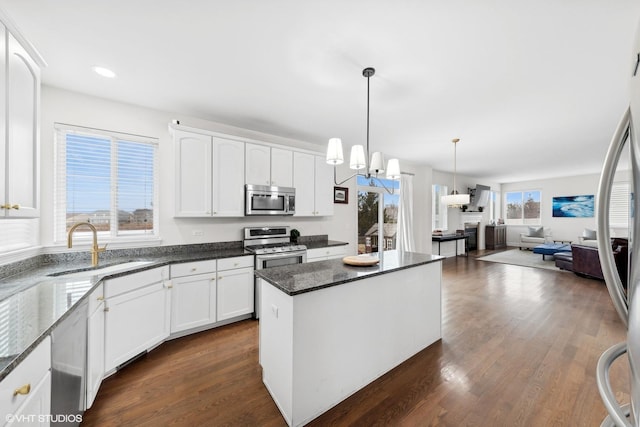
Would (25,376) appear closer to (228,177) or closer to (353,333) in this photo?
(353,333)

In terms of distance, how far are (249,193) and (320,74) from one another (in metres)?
1.71

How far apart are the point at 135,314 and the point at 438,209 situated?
759 centimetres

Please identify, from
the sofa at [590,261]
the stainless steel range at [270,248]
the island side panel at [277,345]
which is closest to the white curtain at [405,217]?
the stainless steel range at [270,248]

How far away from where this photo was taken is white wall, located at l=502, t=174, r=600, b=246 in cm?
805

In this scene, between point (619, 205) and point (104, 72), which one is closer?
point (104, 72)

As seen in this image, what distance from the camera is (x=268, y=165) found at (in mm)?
3590

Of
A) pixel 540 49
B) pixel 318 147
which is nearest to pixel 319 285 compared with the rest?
pixel 540 49

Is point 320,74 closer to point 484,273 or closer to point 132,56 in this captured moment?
point 132,56

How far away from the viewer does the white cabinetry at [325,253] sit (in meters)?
3.67

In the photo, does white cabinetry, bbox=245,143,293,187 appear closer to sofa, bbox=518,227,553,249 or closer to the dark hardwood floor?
the dark hardwood floor

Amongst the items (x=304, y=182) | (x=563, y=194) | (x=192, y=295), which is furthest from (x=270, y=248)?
(x=563, y=194)

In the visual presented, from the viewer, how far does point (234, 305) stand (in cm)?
301

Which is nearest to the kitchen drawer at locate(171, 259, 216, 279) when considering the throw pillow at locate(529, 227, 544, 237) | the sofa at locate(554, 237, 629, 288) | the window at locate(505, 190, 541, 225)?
the sofa at locate(554, 237, 629, 288)

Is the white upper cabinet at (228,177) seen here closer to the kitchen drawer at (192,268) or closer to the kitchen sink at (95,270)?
the kitchen drawer at (192,268)
